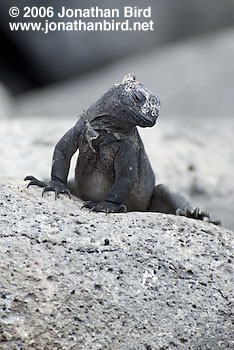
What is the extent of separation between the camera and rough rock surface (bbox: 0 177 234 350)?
316 centimetres

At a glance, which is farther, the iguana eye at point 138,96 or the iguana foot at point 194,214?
the iguana foot at point 194,214

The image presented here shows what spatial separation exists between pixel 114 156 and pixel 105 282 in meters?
1.19

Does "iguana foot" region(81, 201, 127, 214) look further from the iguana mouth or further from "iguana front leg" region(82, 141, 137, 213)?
the iguana mouth

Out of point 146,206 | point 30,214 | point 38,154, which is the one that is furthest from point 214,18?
point 30,214

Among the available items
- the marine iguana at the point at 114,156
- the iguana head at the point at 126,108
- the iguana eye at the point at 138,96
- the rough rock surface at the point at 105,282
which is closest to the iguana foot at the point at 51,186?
the marine iguana at the point at 114,156

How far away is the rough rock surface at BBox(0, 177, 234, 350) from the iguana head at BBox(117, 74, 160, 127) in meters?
0.67

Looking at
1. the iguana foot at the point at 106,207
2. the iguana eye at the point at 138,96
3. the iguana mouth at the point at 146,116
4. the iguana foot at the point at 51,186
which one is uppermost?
the iguana eye at the point at 138,96

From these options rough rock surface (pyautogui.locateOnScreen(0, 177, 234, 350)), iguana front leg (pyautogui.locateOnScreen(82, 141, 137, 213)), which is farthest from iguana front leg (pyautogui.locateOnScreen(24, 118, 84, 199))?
rough rock surface (pyautogui.locateOnScreen(0, 177, 234, 350))

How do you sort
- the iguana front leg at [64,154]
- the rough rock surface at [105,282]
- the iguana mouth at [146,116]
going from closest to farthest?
the rough rock surface at [105,282] < the iguana mouth at [146,116] < the iguana front leg at [64,154]

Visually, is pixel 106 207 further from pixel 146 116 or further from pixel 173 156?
pixel 173 156

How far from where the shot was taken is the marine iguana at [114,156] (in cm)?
394

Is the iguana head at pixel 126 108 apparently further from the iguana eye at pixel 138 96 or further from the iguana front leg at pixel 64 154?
the iguana front leg at pixel 64 154

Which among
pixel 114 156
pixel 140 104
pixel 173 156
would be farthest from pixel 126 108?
pixel 173 156

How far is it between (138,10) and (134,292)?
8.59 m
